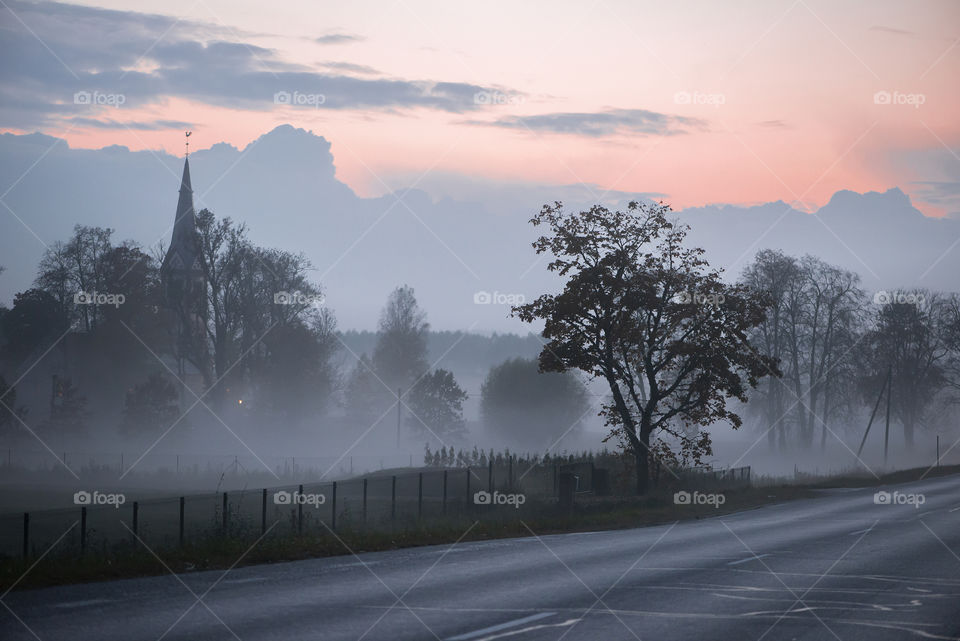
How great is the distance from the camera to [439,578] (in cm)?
1423

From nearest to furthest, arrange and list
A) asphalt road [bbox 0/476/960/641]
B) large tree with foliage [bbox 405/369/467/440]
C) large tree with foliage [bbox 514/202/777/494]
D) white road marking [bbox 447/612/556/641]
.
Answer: white road marking [bbox 447/612/556/641] < asphalt road [bbox 0/476/960/641] < large tree with foliage [bbox 514/202/777/494] < large tree with foliage [bbox 405/369/467/440]

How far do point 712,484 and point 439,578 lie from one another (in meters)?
31.3

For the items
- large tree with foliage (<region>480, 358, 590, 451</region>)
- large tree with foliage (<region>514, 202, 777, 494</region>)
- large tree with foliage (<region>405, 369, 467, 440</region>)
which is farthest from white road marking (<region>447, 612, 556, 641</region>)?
large tree with foliage (<region>480, 358, 590, 451</region>)

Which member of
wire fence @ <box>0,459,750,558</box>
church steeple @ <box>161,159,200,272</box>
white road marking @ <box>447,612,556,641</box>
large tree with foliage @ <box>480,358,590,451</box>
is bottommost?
wire fence @ <box>0,459,750,558</box>

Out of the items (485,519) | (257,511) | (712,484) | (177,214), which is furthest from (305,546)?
(177,214)

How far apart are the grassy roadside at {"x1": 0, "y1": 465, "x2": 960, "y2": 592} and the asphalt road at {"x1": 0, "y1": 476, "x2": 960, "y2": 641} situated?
94 centimetres

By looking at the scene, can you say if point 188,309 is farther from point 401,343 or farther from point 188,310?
point 401,343

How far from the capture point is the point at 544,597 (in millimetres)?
12609

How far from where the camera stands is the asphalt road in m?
10.3

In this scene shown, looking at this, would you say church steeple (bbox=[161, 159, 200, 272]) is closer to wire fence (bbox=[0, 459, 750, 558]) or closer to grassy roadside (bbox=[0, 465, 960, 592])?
wire fence (bbox=[0, 459, 750, 558])

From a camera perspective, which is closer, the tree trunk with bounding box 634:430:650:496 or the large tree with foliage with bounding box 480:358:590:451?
the tree trunk with bounding box 634:430:650:496

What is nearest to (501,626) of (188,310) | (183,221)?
(188,310)

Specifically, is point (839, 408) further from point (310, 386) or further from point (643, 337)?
point (643, 337)

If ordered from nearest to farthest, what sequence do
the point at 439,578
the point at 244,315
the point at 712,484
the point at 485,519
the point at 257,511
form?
the point at 439,578
the point at 485,519
the point at 257,511
the point at 712,484
the point at 244,315
